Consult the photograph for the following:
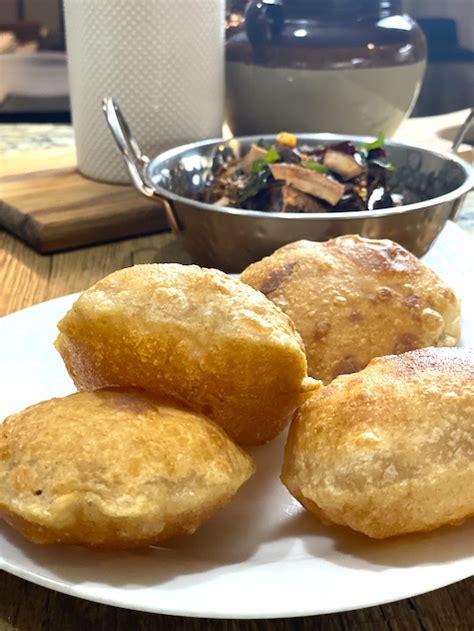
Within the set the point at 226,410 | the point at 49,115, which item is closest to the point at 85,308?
the point at 226,410

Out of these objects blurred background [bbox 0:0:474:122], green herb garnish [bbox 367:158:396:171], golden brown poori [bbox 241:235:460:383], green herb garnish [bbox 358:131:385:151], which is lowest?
blurred background [bbox 0:0:474:122]

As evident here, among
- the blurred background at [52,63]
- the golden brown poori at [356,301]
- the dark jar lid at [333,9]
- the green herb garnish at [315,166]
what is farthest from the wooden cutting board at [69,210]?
the blurred background at [52,63]

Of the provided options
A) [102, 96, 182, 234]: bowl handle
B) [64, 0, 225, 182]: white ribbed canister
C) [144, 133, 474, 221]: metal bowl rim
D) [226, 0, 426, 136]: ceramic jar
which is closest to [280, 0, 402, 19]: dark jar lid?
[226, 0, 426, 136]: ceramic jar

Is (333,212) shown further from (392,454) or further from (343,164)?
(392,454)

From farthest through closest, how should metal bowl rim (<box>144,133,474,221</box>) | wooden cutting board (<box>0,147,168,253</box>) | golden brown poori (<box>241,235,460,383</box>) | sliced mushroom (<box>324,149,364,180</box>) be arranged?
wooden cutting board (<box>0,147,168,253</box>) < sliced mushroom (<box>324,149,364,180</box>) < metal bowl rim (<box>144,133,474,221</box>) < golden brown poori (<box>241,235,460,383</box>)

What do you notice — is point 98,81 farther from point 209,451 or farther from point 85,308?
point 209,451

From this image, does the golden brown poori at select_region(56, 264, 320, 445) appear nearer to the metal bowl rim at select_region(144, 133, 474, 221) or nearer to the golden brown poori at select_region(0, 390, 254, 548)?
the golden brown poori at select_region(0, 390, 254, 548)
